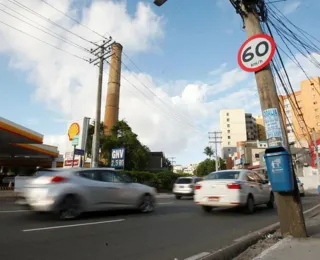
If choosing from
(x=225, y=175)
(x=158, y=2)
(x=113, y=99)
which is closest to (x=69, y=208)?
(x=225, y=175)

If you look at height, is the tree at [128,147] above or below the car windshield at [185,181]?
above

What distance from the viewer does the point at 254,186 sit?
11016 mm

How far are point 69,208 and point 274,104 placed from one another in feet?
19.5

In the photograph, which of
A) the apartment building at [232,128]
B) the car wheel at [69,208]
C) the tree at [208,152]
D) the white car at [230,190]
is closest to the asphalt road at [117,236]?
the car wheel at [69,208]

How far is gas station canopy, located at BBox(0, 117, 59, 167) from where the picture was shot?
20.4 metres

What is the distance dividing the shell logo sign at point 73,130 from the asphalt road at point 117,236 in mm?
11254

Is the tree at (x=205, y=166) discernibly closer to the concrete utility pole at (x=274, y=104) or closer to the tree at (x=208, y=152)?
the tree at (x=208, y=152)

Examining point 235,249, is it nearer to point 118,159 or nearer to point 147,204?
point 147,204

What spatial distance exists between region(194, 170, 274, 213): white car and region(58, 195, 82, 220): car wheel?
4290 millimetres

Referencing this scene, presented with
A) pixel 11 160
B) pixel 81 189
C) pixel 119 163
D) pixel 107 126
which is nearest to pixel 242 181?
pixel 81 189

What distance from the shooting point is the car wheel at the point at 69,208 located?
27.0ft

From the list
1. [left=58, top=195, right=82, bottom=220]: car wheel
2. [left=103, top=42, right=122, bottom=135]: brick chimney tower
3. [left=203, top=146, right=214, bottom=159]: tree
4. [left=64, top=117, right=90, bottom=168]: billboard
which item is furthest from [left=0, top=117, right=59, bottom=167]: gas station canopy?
[left=203, top=146, right=214, bottom=159]: tree

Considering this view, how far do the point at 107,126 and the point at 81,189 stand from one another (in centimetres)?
5419

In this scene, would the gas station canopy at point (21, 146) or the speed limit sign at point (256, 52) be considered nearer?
the speed limit sign at point (256, 52)
